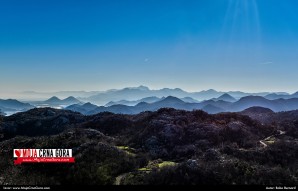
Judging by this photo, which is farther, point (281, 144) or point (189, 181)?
point (281, 144)

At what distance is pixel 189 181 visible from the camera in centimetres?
2150

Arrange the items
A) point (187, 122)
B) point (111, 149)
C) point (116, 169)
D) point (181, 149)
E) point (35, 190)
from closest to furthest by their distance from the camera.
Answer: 1. point (35, 190)
2. point (116, 169)
3. point (111, 149)
4. point (181, 149)
5. point (187, 122)

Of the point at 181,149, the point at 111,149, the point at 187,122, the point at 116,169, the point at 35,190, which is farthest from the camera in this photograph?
the point at 187,122

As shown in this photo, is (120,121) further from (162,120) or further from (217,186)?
(217,186)

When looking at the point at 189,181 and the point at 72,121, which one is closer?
the point at 189,181

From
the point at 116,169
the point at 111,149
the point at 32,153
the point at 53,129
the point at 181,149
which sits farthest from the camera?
the point at 53,129

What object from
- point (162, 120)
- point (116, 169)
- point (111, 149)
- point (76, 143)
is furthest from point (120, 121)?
point (116, 169)

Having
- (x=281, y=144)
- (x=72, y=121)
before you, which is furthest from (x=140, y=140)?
(x=72, y=121)

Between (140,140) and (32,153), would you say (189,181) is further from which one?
(140,140)

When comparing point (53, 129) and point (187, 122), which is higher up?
point (187, 122)

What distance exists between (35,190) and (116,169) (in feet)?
28.6

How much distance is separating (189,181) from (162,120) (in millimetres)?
27956

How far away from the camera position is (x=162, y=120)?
1943 inches

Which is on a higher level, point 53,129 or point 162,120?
point 162,120
